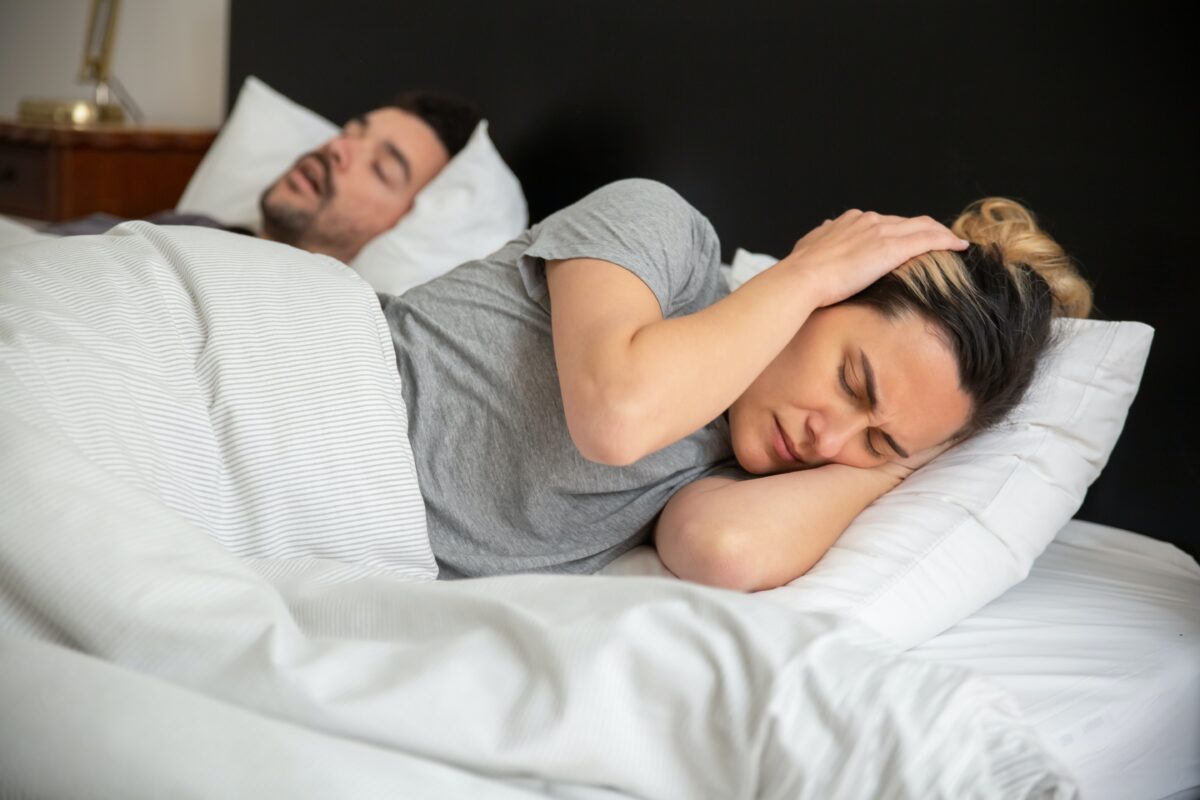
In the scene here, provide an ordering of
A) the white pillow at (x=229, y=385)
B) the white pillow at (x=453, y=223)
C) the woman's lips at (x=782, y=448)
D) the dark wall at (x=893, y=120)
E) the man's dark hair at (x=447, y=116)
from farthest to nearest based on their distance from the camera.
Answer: the man's dark hair at (x=447, y=116) < the white pillow at (x=453, y=223) < the dark wall at (x=893, y=120) < the woman's lips at (x=782, y=448) < the white pillow at (x=229, y=385)

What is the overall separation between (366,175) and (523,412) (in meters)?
1.20

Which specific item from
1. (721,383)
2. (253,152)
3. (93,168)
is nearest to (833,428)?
(721,383)

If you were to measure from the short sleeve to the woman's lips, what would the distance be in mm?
160

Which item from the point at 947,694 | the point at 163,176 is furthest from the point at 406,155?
the point at 947,694

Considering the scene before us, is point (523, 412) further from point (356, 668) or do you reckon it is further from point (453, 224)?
point (453, 224)

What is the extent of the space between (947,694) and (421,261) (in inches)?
57.8

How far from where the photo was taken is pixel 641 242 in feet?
3.54

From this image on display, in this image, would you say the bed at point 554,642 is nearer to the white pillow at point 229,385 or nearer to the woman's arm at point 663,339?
the white pillow at point 229,385

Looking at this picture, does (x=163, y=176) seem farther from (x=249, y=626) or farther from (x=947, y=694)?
(x=947, y=694)

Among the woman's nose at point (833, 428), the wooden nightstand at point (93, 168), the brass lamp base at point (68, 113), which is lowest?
the wooden nightstand at point (93, 168)

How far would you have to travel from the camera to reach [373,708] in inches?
25.8

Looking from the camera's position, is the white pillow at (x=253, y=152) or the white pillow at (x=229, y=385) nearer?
the white pillow at (x=229, y=385)

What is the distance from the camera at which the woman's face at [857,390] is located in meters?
1.07

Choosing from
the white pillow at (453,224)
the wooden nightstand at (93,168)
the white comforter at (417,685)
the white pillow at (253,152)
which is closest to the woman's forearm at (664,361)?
the white comforter at (417,685)
